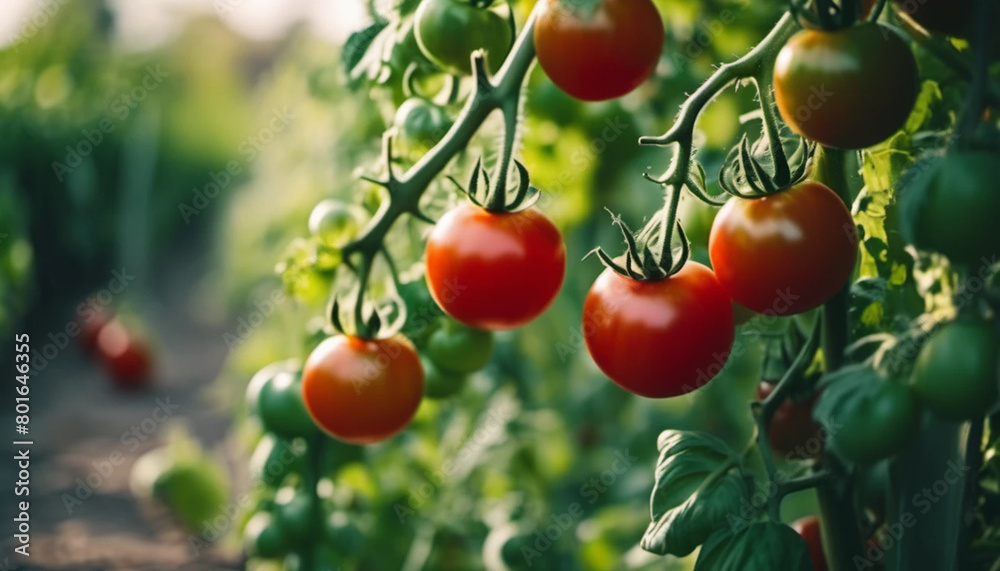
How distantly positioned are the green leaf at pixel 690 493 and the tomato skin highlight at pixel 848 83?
0.27 metres

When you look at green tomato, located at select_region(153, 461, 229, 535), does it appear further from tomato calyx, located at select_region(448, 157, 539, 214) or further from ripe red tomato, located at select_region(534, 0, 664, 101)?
ripe red tomato, located at select_region(534, 0, 664, 101)

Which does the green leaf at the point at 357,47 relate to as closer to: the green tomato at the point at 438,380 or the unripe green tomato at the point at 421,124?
the unripe green tomato at the point at 421,124

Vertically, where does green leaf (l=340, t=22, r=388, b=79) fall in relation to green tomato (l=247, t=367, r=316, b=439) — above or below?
above

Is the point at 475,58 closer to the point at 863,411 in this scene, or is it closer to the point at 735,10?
the point at 863,411

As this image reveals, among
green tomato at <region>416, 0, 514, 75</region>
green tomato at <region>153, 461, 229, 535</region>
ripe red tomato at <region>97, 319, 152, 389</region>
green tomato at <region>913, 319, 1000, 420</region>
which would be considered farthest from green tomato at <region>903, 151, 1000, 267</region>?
ripe red tomato at <region>97, 319, 152, 389</region>

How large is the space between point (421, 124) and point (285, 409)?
13.8 inches

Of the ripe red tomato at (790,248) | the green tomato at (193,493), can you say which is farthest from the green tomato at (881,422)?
the green tomato at (193,493)

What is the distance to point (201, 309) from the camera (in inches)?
294

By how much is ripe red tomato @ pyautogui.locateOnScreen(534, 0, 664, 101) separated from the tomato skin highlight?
0.15 metres

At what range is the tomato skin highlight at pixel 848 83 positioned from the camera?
0.49 metres

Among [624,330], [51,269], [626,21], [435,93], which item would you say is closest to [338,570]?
[435,93]

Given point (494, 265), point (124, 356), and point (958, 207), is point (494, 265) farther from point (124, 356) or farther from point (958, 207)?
point (124, 356)

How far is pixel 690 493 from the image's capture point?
0.69 meters

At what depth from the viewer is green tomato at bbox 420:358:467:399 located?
38.3 inches
